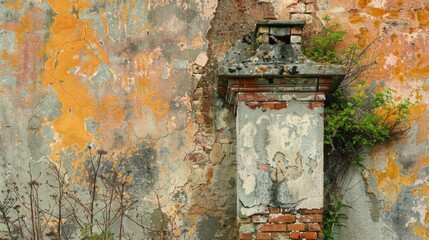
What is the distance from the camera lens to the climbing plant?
5.29m

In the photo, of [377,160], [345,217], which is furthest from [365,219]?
[377,160]

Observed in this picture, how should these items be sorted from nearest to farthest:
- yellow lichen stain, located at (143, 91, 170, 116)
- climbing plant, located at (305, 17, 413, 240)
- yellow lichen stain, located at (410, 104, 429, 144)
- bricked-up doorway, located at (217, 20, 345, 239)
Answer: bricked-up doorway, located at (217, 20, 345, 239) < climbing plant, located at (305, 17, 413, 240) < yellow lichen stain, located at (410, 104, 429, 144) < yellow lichen stain, located at (143, 91, 170, 116)

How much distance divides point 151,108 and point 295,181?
1.44 meters

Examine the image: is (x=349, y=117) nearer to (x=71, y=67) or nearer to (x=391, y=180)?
(x=391, y=180)

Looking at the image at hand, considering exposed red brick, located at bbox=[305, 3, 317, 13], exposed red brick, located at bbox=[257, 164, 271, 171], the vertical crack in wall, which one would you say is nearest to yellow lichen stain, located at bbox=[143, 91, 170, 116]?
the vertical crack in wall

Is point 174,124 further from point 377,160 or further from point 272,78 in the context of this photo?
point 377,160

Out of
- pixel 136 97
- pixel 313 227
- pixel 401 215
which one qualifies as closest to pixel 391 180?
pixel 401 215

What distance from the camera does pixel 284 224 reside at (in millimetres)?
4844

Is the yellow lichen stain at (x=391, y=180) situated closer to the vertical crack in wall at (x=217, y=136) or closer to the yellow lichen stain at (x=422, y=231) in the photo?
the yellow lichen stain at (x=422, y=231)

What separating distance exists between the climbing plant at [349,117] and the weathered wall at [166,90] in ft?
0.36

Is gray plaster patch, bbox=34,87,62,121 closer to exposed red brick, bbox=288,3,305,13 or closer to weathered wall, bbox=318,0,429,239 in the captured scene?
exposed red brick, bbox=288,3,305,13

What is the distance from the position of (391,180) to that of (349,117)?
0.64 meters

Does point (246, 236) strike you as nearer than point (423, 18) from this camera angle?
Yes

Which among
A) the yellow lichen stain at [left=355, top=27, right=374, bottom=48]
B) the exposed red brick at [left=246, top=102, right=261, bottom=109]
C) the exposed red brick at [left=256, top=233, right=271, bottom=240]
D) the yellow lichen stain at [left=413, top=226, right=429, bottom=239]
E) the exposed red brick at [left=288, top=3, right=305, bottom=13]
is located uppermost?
the exposed red brick at [left=288, top=3, right=305, bottom=13]
